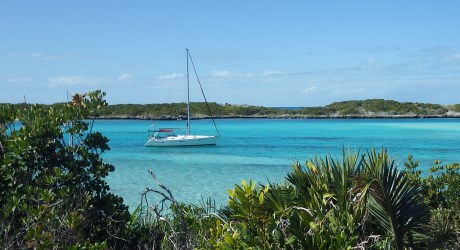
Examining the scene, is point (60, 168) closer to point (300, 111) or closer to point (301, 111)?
point (301, 111)

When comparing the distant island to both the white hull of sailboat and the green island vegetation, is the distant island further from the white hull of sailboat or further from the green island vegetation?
the green island vegetation

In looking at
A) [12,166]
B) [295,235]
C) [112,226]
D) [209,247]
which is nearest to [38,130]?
[12,166]

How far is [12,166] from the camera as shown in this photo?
6.34 m

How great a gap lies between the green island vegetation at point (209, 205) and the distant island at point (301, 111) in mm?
120024

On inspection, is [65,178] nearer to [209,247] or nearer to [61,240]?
[61,240]

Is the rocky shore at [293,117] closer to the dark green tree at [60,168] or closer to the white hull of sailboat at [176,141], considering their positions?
the white hull of sailboat at [176,141]

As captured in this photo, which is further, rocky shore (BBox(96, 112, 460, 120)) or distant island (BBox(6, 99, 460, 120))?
distant island (BBox(6, 99, 460, 120))

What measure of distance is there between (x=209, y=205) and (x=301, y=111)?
146188 mm

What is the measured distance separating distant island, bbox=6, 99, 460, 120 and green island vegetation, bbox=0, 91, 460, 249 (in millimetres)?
120024

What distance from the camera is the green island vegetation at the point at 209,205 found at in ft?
15.2

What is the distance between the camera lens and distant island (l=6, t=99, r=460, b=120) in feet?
425

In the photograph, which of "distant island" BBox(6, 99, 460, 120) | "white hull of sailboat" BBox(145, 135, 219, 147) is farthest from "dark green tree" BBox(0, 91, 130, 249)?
"distant island" BBox(6, 99, 460, 120)

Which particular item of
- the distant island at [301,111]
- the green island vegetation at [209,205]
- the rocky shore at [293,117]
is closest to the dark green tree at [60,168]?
the green island vegetation at [209,205]

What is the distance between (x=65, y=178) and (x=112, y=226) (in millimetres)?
888
